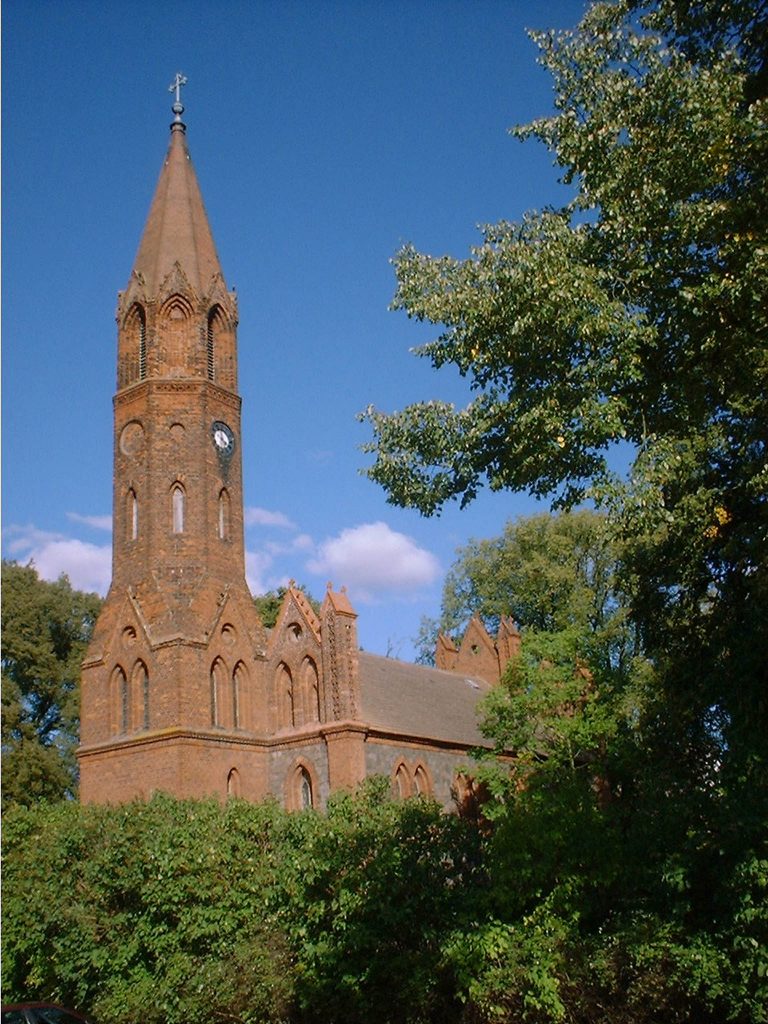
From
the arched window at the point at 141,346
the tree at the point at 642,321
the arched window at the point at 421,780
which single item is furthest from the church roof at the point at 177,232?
the tree at the point at 642,321

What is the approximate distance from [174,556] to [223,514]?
2.48 meters

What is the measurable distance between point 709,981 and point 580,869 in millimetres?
3106

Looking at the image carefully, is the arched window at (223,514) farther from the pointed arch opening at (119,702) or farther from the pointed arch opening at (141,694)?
the pointed arch opening at (119,702)

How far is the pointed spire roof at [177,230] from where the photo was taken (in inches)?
1438

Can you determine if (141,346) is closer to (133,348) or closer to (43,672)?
(133,348)

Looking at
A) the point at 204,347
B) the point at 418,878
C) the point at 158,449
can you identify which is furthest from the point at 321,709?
the point at 418,878

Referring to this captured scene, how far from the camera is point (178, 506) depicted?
112 feet

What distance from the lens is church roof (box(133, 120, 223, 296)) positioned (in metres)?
36.5

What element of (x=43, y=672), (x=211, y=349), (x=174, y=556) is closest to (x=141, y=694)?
(x=174, y=556)

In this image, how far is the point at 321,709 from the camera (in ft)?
108

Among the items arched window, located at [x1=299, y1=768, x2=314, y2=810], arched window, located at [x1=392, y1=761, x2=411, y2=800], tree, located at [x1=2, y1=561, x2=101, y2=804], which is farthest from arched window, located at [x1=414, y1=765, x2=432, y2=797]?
tree, located at [x1=2, y1=561, x2=101, y2=804]

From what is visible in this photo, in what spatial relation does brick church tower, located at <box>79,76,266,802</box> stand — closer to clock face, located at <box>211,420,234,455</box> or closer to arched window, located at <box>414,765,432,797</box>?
clock face, located at <box>211,420,234,455</box>

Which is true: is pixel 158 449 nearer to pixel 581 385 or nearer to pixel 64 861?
pixel 64 861

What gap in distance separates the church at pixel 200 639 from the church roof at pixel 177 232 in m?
0.09
